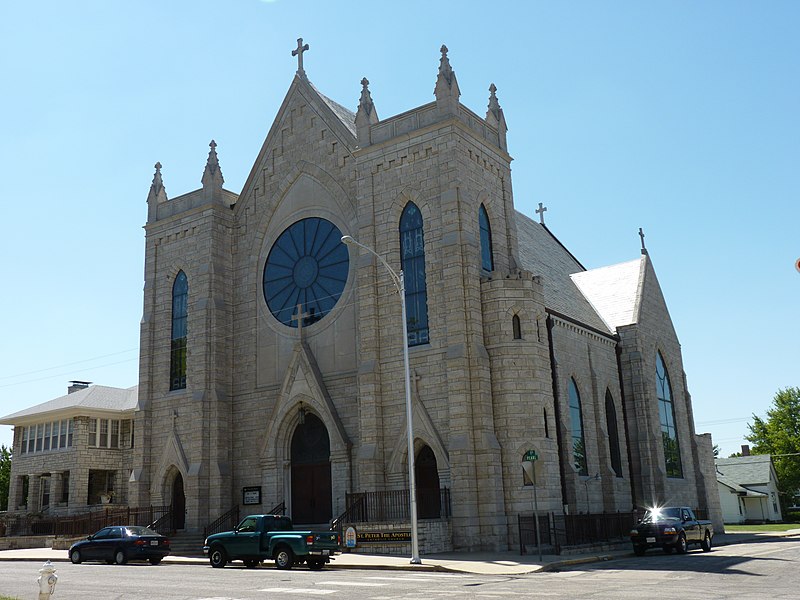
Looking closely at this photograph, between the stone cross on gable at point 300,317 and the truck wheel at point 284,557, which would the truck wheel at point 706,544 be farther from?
the stone cross on gable at point 300,317

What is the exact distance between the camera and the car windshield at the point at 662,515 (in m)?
25.3

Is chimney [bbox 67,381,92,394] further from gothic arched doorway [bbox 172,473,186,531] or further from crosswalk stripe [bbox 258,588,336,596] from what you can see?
crosswalk stripe [bbox 258,588,336,596]

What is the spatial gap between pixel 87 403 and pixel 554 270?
2562 centimetres

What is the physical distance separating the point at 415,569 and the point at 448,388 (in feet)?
26.3

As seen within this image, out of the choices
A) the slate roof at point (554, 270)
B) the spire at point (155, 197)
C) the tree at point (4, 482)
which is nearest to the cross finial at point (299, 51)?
Answer: the spire at point (155, 197)

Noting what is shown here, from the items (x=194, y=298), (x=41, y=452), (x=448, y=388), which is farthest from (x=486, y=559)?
(x=41, y=452)

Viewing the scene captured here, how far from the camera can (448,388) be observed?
1085 inches

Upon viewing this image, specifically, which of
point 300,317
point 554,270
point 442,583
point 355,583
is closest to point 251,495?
point 300,317

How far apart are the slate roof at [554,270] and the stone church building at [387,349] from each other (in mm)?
262

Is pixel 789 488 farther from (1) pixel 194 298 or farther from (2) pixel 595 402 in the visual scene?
(1) pixel 194 298

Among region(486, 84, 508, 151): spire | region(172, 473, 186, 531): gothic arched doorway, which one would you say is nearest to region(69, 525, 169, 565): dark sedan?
region(172, 473, 186, 531): gothic arched doorway

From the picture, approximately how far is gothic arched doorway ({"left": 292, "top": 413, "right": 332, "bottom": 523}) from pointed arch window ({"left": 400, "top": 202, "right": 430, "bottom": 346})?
597 cm

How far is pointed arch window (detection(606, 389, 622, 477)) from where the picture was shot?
120 ft

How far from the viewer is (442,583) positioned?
16.5 meters
